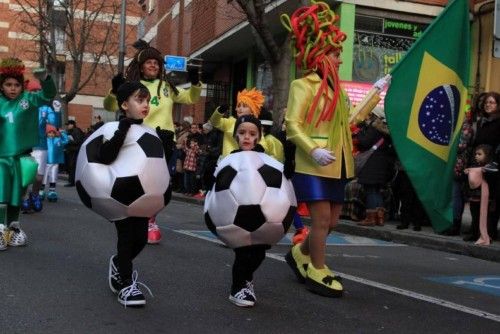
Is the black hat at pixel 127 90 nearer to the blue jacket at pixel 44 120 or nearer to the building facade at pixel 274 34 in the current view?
the building facade at pixel 274 34

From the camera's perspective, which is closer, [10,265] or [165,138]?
[165,138]

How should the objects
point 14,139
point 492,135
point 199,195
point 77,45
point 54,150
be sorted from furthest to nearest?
point 77,45, point 199,195, point 54,150, point 492,135, point 14,139

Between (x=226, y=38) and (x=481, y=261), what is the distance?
47.3ft

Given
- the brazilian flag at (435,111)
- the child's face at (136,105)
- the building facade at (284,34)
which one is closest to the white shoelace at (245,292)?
the child's face at (136,105)

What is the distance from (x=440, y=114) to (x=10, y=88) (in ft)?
14.8

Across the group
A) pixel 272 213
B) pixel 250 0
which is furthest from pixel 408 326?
pixel 250 0

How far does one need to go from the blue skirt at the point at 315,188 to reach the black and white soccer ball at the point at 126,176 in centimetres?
112

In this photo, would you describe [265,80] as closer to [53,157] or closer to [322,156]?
[53,157]

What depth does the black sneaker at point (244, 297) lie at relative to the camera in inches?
187

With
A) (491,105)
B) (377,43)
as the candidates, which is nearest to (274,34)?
(377,43)

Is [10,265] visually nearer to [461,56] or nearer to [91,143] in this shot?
[91,143]

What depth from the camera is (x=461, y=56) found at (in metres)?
7.59

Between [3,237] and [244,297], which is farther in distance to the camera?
[3,237]

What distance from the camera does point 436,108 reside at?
24.5 feet
